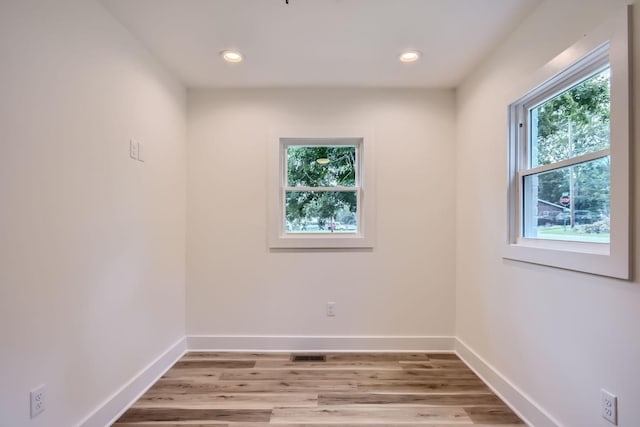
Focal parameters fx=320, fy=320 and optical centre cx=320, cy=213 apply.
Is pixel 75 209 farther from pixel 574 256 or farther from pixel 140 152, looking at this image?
pixel 574 256

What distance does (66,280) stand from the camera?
1533 mm

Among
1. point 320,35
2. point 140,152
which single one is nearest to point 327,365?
point 140,152

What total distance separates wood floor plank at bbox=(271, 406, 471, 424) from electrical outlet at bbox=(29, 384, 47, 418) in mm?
1103

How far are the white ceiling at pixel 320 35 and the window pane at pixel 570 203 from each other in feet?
3.21

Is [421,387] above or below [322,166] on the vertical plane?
below

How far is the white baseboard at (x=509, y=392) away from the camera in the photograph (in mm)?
1745

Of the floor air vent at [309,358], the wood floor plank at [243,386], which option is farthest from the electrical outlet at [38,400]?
the floor air vent at [309,358]

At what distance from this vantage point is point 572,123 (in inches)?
65.5

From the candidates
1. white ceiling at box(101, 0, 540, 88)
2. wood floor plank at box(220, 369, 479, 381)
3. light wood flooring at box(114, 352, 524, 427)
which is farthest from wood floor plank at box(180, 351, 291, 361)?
white ceiling at box(101, 0, 540, 88)

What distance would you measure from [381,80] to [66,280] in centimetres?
254

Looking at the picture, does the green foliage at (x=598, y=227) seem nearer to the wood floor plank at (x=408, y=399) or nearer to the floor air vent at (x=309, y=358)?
the wood floor plank at (x=408, y=399)

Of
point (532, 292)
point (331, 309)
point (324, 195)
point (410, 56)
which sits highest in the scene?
point (410, 56)

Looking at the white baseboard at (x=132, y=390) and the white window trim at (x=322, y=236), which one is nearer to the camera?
the white baseboard at (x=132, y=390)

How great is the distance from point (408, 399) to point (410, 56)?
7.72 feet
